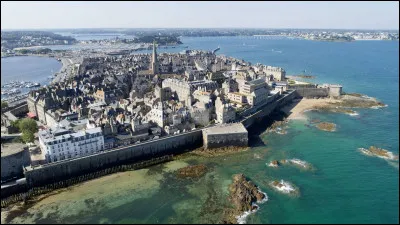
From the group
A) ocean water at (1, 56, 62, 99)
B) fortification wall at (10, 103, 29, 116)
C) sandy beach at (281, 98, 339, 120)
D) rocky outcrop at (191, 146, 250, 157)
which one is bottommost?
rocky outcrop at (191, 146, 250, 157)

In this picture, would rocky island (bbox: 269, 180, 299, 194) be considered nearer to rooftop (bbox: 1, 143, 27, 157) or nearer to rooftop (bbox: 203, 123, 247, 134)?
rooftop (bbox: 203, 123, 247, 134)

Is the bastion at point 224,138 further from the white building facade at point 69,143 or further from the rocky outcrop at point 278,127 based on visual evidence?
the white building facade at point 69,143

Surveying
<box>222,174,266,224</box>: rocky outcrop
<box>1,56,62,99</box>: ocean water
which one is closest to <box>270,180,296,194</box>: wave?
<box>222,174,266,224</box>: rocky outcrop

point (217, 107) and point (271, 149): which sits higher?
point (217, 107)

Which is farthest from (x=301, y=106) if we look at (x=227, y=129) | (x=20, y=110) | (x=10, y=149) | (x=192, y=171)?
(x=20, y=110)

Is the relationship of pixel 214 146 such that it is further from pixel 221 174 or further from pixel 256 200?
pixel 256 200

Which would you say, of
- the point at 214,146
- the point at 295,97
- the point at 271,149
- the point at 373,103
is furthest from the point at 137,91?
the point at 373,103

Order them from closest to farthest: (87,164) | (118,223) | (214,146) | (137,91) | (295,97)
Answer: (118,223) < (87,164) < (214,146) < (137,91) < (295,97)
